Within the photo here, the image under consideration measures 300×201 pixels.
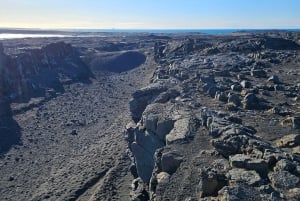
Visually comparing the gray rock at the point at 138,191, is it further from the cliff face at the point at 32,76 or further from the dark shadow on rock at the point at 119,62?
the dark shadow on rock at the point at 119,62

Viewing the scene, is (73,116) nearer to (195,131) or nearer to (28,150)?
(28,150)

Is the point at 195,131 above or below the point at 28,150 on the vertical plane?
above

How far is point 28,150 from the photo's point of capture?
31.2 meters

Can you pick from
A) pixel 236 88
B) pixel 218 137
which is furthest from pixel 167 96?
pixel 218 137

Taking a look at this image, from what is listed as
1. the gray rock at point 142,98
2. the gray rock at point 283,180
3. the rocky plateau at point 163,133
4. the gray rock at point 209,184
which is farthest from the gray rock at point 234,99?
the gray rock at point 283,180

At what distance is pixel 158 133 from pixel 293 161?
820 cm

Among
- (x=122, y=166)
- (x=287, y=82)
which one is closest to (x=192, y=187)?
(x=122, y=166)

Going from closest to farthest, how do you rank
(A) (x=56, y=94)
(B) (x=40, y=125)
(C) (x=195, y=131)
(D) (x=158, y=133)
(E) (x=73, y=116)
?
(C) (x=195, y=131) → (D) (x=158, y=133) → (B) (x=40, y=125) → (E) (x=73, y=116) → (A) (x=56, y=94)

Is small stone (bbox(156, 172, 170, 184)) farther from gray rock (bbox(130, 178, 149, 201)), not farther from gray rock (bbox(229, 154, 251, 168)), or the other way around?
gray rock (bbox(130, 178, 149, 201))

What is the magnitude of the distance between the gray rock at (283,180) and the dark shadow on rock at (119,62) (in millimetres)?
54934

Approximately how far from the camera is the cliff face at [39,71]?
1868 inches

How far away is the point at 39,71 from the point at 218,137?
144ft

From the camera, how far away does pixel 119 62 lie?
237 ft

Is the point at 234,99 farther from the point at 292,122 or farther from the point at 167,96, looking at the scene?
the point at 292,122
